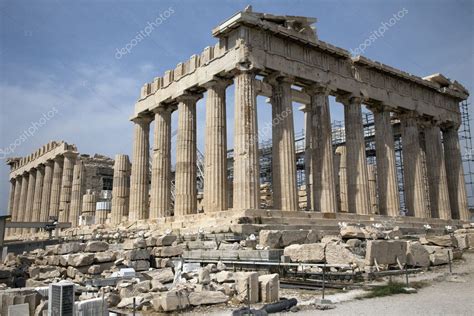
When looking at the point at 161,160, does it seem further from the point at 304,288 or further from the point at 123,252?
the point at 304,288

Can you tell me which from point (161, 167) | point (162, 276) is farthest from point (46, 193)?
point (162, 276)

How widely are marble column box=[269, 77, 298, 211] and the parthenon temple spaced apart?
2.3 inches

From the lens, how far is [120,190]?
→ 33.2 metres

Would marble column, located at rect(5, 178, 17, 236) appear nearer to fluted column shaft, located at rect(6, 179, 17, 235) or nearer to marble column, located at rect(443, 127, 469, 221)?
fluted column shaft, located at rect(6, 179, 17, 235)

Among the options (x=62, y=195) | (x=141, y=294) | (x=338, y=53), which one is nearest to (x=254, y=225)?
(x=141, y=294)

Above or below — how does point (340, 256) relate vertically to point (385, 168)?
below

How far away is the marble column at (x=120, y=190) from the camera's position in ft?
108

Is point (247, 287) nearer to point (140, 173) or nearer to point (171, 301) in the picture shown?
point (171, 301)

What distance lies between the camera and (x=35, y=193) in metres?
48.9

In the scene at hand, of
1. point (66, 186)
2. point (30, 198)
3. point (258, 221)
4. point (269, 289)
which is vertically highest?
point (66, 186)

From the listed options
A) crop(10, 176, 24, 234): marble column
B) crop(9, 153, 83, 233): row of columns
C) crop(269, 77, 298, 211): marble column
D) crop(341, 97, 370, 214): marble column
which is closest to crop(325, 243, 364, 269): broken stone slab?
crop(269, 77, 298, 211): marble column

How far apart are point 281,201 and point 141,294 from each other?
1368 cm

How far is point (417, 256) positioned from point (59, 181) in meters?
38.8

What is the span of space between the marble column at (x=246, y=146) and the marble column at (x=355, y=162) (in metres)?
8.37
